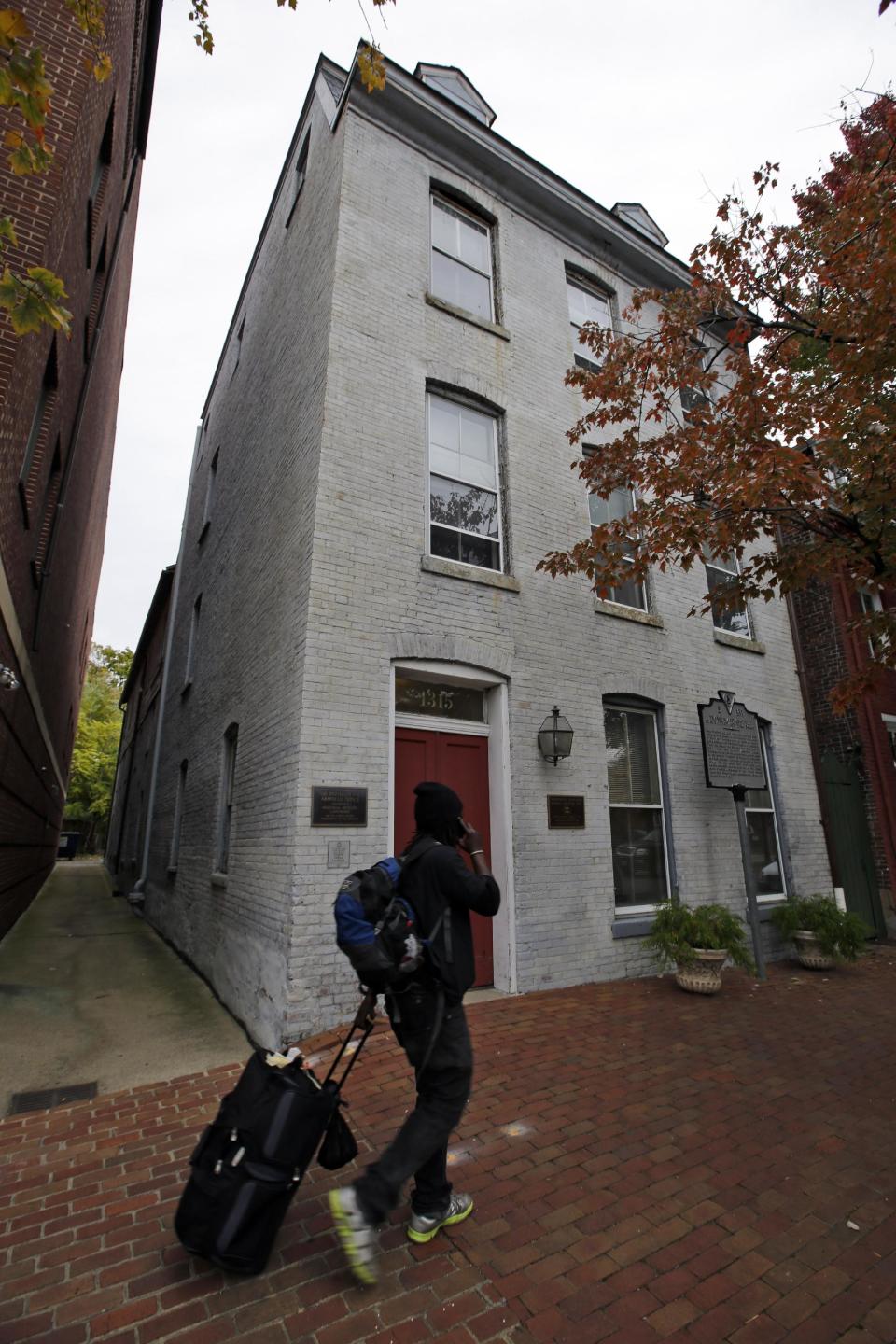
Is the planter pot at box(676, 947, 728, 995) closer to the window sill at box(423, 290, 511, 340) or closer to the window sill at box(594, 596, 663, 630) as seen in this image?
the window sill at box(594, 596, 663, 630)

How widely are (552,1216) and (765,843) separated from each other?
749cm

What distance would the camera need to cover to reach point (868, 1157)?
141 inches

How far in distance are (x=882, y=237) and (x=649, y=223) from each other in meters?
9.30

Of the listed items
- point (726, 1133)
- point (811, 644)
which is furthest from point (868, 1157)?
point (811, 644)

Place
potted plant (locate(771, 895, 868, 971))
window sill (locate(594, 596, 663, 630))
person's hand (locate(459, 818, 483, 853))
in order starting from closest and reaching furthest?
person's hand (locate(459, 818, 483, 853)) < potted plant (locate(771, 895, 868, 971)) < window sill (locate(594, 596, 663, 630))

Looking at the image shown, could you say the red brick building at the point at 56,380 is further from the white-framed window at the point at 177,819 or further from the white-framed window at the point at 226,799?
the white-framed window at the point at 226,799

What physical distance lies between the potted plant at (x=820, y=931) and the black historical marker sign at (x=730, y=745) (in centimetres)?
160

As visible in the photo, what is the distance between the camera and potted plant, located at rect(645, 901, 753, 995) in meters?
6.60

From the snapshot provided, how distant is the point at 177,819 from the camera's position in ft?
36.1

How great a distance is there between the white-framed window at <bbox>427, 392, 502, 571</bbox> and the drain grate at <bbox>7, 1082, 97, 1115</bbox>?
5667 millimetres

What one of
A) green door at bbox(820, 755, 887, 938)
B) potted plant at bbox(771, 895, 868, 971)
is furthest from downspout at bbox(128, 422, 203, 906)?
green door at bbox(820, 755, 887, 938)

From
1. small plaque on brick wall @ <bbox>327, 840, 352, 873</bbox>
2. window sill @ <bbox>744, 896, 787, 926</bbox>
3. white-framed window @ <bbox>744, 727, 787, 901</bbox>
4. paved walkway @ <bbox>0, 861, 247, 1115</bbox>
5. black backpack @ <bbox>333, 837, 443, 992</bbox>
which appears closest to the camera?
black backpack @ <bbox>333, 837, 443, 992</bbox>

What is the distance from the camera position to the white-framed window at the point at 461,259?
8.66 meters

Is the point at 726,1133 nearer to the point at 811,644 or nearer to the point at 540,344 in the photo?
the point at 540,344
